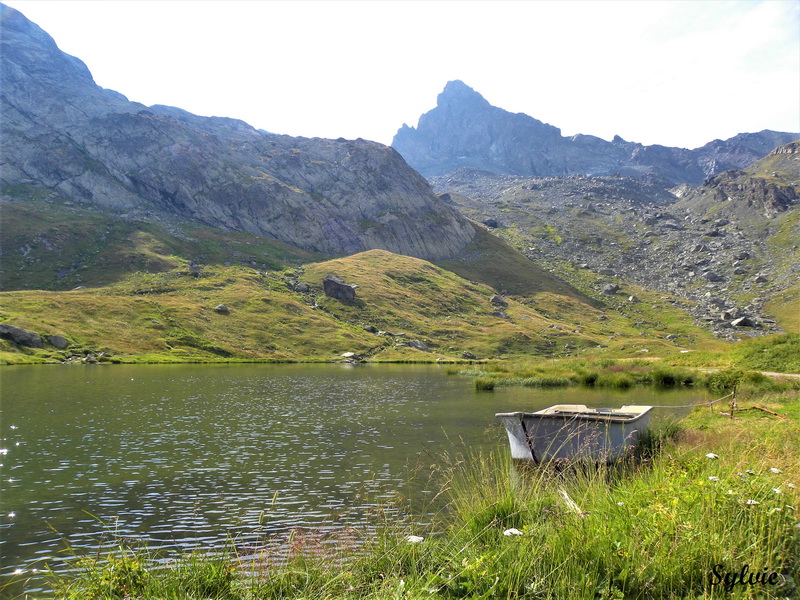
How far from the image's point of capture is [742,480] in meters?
10.6

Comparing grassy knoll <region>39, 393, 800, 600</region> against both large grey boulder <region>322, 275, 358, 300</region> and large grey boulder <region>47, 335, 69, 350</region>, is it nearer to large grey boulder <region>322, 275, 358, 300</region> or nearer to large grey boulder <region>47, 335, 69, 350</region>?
large grey boulder <region>47, 335, 69, 350</region>

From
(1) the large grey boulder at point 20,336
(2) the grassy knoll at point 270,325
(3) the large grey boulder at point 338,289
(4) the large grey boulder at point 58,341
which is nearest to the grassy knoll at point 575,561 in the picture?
(2) the grassy knoll at point 270,325

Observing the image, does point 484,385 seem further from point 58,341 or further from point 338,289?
point 338,289

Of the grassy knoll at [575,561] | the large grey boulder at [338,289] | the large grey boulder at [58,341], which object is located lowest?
the large grey boulder at [58,341]

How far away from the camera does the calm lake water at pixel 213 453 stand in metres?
18.7

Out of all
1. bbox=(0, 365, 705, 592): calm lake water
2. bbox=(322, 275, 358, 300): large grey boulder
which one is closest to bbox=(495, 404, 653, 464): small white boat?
bbox=(0, 365, 705, 592): calm lake water

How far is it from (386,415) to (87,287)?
6263 inches

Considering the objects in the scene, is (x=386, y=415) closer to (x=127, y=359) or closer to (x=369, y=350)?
(x=127, y=359)

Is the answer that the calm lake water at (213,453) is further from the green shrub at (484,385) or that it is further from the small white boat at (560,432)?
the small white boat at (560,432)

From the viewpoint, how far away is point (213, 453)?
102 ft

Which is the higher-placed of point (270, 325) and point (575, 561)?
point (575, 561)

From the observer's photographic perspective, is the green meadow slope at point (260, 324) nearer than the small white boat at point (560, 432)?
No

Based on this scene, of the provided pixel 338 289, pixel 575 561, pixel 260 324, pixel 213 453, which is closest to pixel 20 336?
pixel 260 324

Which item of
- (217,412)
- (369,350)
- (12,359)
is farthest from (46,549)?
(369,350)
